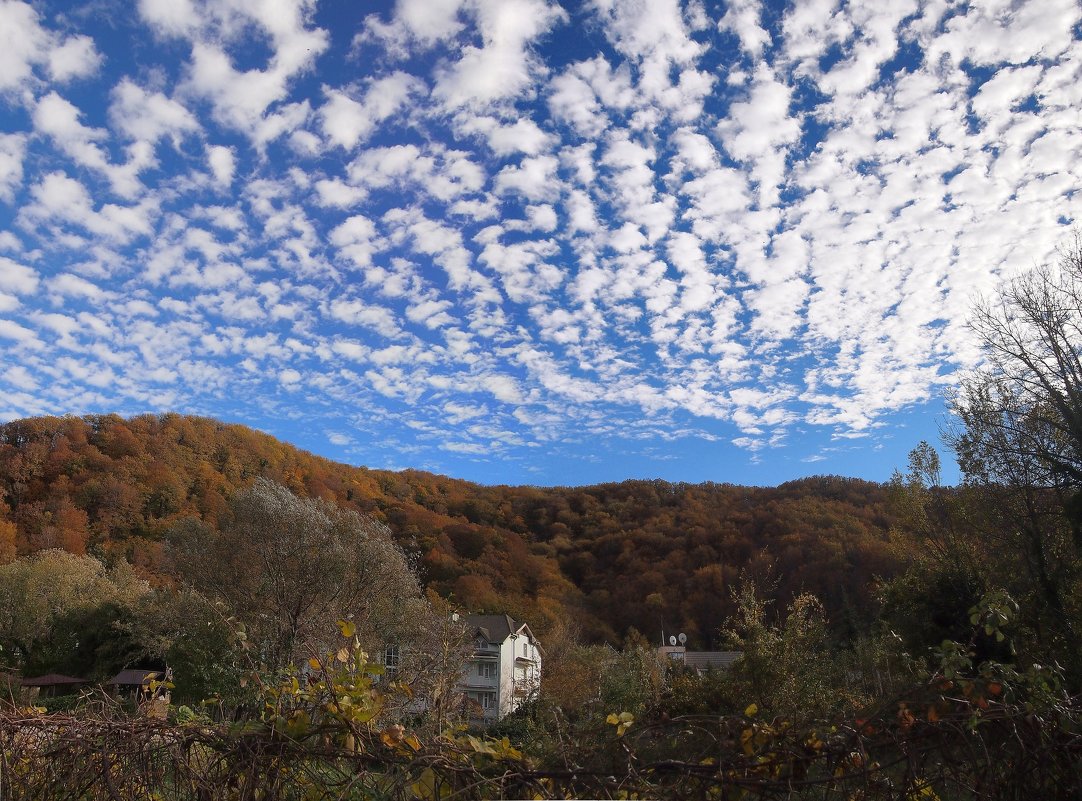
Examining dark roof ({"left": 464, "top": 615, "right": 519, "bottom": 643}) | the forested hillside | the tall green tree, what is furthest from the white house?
the tall green tree

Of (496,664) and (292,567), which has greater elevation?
(292,567)

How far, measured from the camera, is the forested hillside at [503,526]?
132 ft

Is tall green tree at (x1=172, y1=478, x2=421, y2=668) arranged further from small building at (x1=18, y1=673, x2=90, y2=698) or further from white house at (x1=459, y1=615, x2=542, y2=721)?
white house at (x1=459, y1=615, x2=542, y2=721)

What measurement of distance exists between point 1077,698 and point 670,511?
51.8 m

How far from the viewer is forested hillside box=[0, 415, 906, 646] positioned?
40.1 m

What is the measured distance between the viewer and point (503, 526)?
56.0m

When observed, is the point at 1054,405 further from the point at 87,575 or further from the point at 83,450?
the point at 83,450

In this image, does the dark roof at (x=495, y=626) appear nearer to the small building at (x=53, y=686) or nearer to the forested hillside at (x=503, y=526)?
the forested hillside at (x=503, y=526)

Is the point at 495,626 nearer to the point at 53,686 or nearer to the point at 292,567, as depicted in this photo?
the point at 53,686

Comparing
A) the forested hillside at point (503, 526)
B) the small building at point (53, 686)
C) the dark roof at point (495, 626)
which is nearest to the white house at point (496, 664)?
the dark roof at point (495, 626)

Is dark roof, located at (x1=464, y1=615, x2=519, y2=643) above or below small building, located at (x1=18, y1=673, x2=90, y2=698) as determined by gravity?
above

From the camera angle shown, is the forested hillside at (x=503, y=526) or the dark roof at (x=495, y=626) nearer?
the dark roof at (x=495, y=626)

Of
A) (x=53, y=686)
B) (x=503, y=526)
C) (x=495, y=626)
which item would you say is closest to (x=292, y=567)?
(x=53, y=686)

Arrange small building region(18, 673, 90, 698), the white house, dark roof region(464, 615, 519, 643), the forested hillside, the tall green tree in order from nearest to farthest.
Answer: the tall green tree
small building region(18, 673, 90, 698)
the white house
dark roof region(464, 615, 519, 643)
the forested hillside
